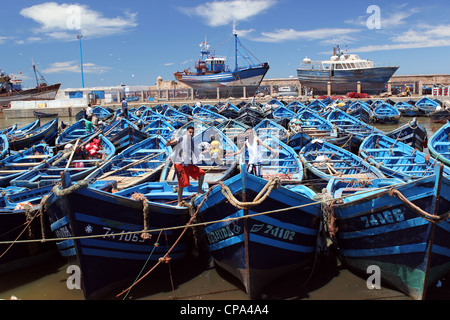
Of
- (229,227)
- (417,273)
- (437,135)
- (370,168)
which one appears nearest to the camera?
(417,273)

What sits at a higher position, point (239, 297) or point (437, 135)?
point (437, 135)

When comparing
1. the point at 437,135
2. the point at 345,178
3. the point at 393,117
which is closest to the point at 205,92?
the point at 393,117

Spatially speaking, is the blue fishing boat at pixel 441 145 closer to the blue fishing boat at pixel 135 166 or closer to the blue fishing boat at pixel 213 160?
the blue fishing boat at pixel 213 160

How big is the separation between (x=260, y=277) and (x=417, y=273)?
252cm

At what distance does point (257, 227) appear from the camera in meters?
5.76

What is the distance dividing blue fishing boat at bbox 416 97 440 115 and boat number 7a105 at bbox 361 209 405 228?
1095 inches

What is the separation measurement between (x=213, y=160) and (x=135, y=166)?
2.68m

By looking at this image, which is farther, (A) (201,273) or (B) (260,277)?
(A) (201,273)

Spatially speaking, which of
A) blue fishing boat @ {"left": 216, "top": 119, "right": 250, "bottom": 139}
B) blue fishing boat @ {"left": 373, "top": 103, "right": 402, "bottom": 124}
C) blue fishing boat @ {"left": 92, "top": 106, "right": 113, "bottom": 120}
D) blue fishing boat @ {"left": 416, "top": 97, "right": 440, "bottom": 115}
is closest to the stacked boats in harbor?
blue fishing boat @ {"left": 216, "top": 119, "right": 250, "bottom": 139}

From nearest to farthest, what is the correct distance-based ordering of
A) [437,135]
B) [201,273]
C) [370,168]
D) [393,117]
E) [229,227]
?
[229,227], [201,273], [370,168], [437,135], [393,117]

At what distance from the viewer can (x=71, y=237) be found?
577 cm

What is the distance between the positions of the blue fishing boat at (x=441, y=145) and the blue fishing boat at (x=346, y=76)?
1255 inches
